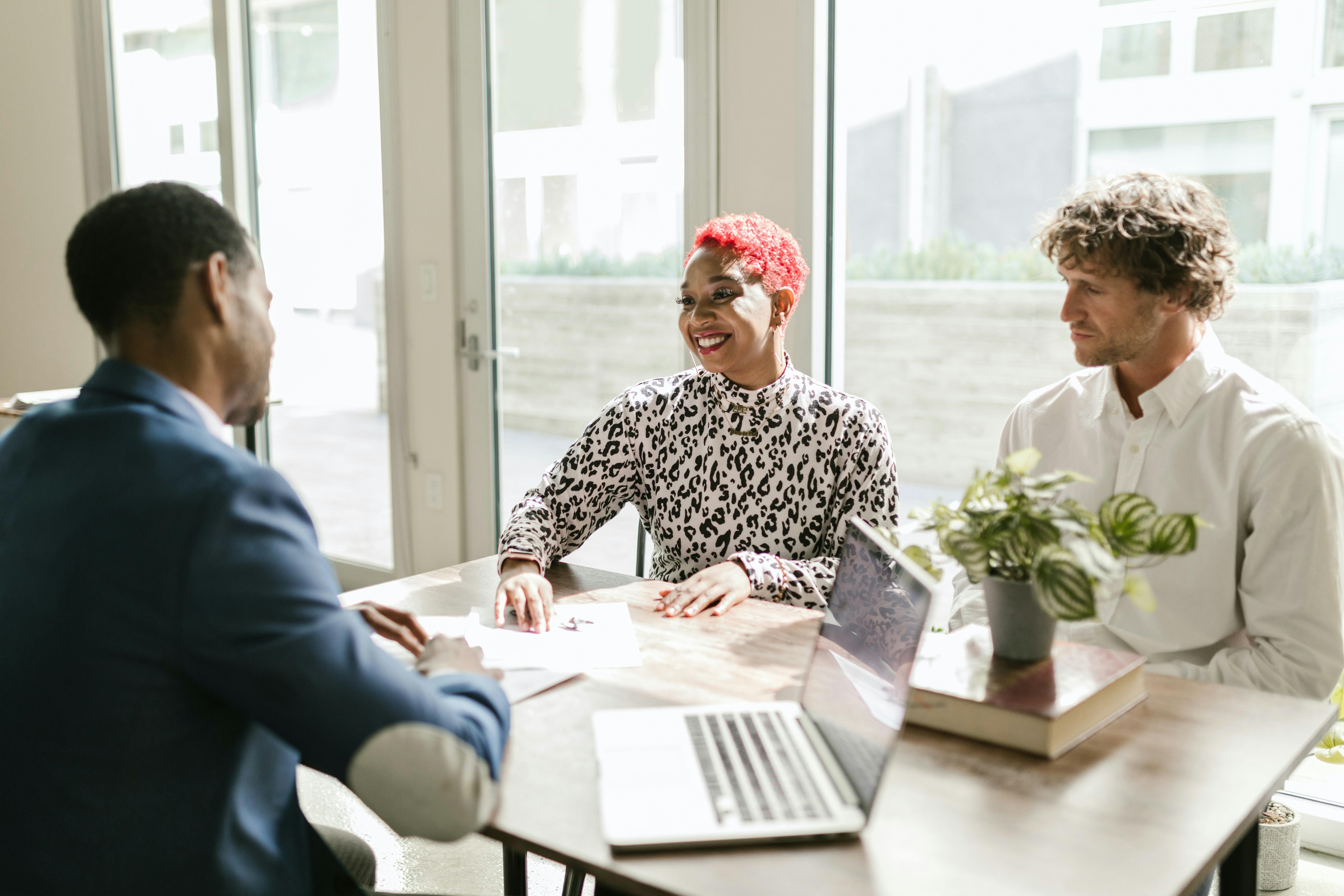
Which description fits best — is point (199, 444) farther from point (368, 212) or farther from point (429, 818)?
point (368, 212)

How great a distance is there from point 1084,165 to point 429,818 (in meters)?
2.07

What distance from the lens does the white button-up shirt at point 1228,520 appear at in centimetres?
149

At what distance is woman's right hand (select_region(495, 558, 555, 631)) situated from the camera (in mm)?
1532

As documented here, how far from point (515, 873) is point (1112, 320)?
1226 mm

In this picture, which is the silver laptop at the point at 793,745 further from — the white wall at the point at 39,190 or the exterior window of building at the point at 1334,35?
the white wall at the point at 39,190

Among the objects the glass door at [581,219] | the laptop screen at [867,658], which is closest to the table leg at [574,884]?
the laptop screen at [867,658]

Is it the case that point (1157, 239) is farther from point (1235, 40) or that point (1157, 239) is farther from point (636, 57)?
point (636, 57)

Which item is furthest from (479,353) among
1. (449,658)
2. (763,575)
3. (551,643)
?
(449,658)

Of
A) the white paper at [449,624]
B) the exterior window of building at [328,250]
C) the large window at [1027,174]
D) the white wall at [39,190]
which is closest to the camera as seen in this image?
the white paper at [449,624]

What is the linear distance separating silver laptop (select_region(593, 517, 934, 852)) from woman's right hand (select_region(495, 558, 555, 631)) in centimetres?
33

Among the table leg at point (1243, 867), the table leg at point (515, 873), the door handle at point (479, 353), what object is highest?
the door handle at point (479, 353)

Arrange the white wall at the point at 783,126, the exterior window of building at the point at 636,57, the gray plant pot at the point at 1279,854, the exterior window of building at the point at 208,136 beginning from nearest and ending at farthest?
the gray plant pot at the point at 1279,854 < the white wall at the point at 783,126 < the exterior window of building at the point at 636,57 < the exterior window of building at the point at 208,136

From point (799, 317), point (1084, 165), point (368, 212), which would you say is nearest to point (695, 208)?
point (799, 317)

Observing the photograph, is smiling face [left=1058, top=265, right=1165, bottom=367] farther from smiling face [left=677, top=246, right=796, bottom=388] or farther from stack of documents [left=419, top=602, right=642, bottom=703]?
stack of documents [left=419, top=602, right=642, bottom=703]
